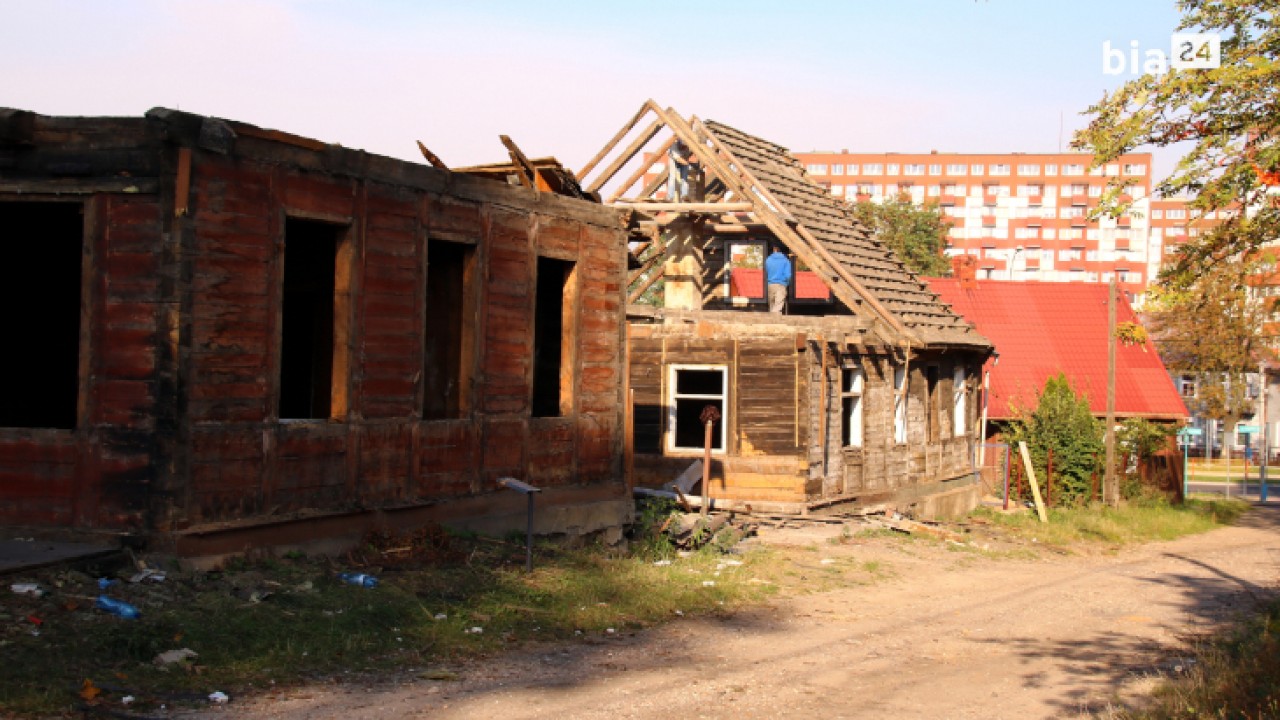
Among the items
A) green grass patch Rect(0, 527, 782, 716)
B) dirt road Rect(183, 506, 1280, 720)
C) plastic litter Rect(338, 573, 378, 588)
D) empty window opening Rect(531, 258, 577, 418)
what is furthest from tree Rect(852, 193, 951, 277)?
plastic litter Rect(338, 573, 378, 588)

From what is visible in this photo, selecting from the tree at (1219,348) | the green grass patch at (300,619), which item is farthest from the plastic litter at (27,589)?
the tree at (1219,348)

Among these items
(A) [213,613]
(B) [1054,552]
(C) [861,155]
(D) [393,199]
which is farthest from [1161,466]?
(C) [861,155]

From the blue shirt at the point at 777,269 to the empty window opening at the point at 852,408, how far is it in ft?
8.76

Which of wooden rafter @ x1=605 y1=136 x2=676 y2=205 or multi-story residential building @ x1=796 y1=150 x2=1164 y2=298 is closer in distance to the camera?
wooden rafter @ x1=605 y1=136 x2=676 y2=205

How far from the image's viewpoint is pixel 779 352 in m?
21.3

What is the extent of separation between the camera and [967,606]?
14.2m

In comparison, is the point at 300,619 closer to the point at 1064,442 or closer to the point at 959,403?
the point at 959,403

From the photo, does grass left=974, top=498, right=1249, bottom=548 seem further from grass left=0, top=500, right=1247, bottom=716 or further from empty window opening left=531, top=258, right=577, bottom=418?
empty window opening left=531, top=258, right=577, bottom=418

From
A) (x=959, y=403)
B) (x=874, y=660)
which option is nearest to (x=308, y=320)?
(x=874, y=660)

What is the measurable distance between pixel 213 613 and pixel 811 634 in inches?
218

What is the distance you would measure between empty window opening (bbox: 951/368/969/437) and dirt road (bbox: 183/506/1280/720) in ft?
35.7

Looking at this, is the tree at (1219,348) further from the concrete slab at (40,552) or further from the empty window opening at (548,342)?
the concrete slab at (40,552)

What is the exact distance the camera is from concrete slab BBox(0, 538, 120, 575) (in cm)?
934

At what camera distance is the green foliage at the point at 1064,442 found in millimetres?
29625
